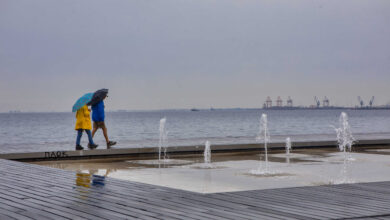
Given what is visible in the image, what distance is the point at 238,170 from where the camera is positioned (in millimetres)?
11836

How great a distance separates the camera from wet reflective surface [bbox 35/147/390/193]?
952 cm

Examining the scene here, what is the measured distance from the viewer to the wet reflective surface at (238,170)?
9.52 m

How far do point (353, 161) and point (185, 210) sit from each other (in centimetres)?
857

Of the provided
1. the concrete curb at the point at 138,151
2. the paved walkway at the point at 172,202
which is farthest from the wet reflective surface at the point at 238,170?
the paved walkway at the point at 172,202

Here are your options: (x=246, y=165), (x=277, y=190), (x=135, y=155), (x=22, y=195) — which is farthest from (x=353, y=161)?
(x=22, y=195)

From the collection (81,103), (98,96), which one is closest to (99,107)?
(98,96)

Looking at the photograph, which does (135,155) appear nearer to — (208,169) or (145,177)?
(208,169)

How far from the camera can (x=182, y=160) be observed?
47.2 ft

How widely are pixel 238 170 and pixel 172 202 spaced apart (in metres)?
5.21

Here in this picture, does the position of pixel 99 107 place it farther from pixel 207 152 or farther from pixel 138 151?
pixel 207 152

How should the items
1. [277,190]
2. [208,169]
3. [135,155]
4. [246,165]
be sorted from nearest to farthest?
[277,190] → [208,169] → [246,165] → [135,155]

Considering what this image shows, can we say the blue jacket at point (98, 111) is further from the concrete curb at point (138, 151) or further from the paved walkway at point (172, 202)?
the paved walkway at point (172, 202)

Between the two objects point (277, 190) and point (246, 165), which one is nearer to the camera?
point (277, 190)

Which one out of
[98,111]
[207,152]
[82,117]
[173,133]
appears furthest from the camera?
[173,133]
